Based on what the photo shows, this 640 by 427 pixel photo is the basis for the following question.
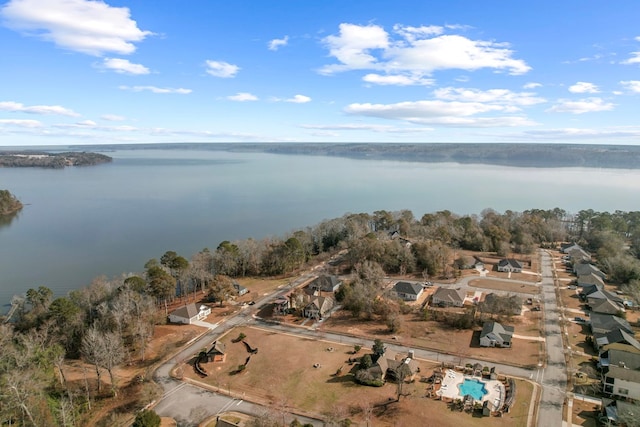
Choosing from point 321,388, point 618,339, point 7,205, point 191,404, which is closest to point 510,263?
point 618,339

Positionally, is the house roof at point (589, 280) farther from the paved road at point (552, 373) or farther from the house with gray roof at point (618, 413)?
the house with gray roof at point (618, 413)

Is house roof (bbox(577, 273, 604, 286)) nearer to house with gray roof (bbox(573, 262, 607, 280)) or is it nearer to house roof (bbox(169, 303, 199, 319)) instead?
house with gray roof (bbox(573, 262, 607, 280))

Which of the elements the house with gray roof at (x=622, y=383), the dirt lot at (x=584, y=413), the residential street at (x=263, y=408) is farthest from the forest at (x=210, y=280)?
the house with gray roof at (x=622, y=383)

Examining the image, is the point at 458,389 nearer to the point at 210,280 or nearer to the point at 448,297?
the point at 448,297

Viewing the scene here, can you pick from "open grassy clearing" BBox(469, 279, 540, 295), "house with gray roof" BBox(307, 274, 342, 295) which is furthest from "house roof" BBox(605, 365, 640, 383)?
"house with gray roof" BBox(307, 274, 342, 295)

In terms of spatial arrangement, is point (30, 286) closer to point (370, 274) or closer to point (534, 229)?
point (370, 274)
